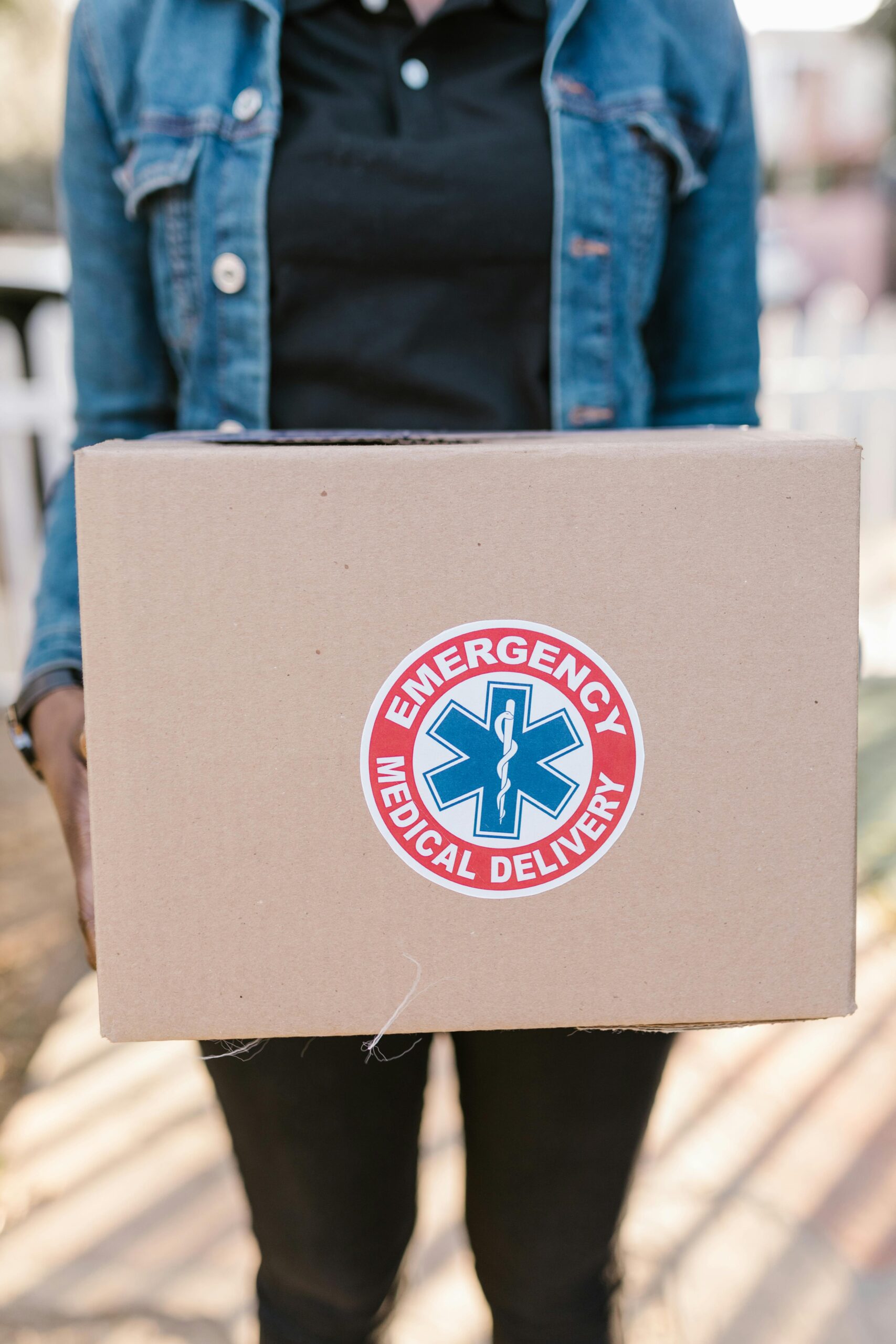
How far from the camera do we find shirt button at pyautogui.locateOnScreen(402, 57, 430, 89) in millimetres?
864

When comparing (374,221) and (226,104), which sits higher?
(226,104)

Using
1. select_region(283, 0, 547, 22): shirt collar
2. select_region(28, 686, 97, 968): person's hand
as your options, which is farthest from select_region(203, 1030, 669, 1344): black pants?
select_region(283, 0, 547, 22): shirt collar

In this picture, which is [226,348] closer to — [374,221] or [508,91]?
[374,221]

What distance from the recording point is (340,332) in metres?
0.85

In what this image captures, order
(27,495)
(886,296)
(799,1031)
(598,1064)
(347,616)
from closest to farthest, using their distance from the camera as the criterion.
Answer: (347,616), (598,1064), (799,1031), (27,495), (886,296)

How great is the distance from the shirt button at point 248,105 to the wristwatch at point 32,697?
0.48 meters

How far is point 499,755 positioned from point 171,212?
0.57 meters

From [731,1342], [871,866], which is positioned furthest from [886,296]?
[731,1342]

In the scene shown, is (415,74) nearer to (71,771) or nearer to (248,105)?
(248,105)

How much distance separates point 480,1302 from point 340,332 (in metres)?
1.29

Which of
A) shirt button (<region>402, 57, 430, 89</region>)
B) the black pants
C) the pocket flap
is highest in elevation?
shirt button (<region>402, 57, 430, 89</region>)

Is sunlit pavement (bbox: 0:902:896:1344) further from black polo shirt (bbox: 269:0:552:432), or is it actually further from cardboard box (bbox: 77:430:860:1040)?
black polo shirt (bbox: 269:0:552:432)

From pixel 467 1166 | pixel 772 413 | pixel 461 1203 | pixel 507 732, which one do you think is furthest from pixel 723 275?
pixel 772 413

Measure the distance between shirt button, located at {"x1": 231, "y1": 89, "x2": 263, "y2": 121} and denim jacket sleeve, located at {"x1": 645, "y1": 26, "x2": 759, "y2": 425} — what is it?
37cm
